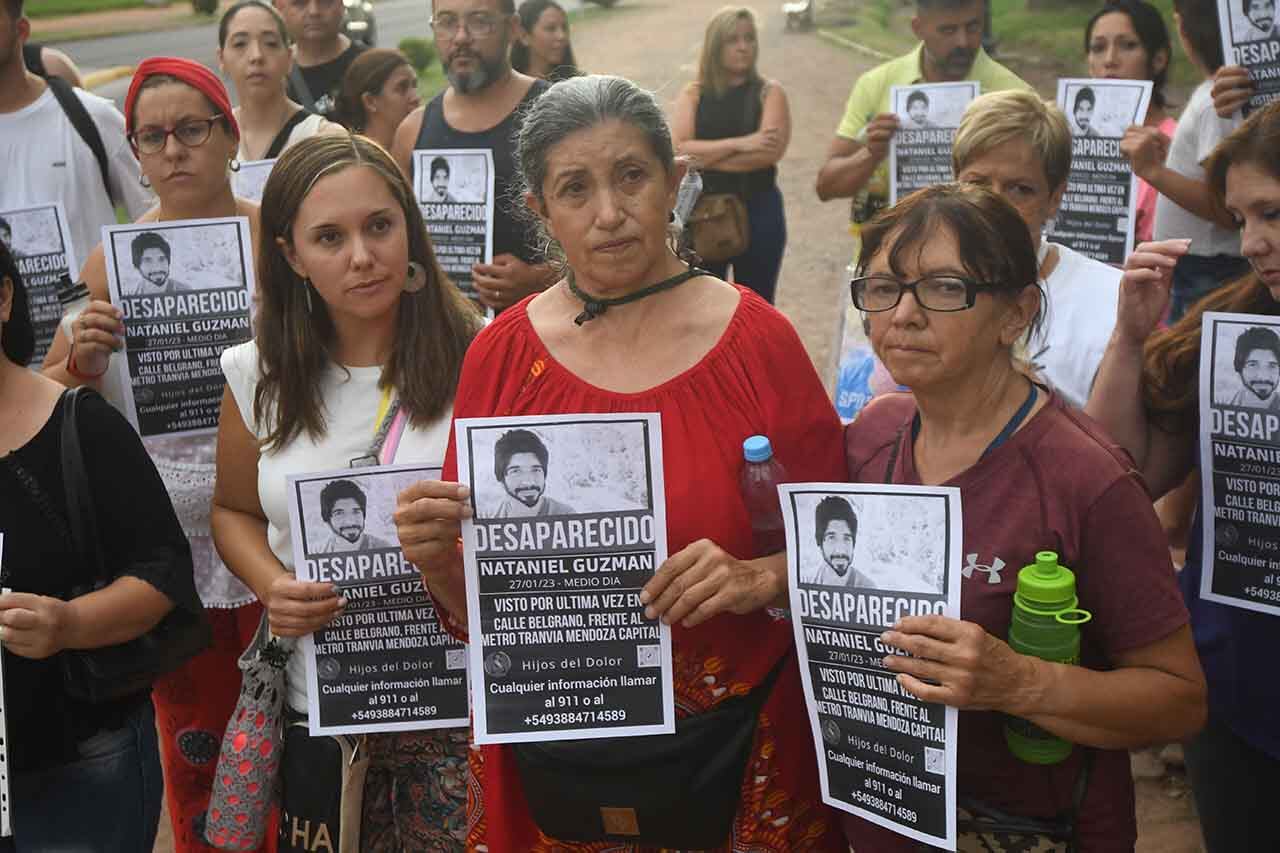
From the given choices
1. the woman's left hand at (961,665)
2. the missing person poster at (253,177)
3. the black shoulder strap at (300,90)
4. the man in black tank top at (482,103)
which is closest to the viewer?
the woman's left hand at (961,665)

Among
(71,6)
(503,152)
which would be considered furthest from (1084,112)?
(71,6)

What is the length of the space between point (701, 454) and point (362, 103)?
14.2 feet

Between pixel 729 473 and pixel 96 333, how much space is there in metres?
2.14

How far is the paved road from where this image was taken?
30277mm

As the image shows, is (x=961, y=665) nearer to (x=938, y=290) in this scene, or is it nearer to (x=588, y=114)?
(x=938, y=290)

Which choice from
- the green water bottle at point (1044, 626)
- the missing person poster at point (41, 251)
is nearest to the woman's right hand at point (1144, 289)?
the green water bottle at point (1044, 626)

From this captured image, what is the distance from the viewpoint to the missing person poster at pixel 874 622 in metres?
2.46

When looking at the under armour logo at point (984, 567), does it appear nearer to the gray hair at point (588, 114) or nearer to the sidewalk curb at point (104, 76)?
the gray hair at point (588, 114)

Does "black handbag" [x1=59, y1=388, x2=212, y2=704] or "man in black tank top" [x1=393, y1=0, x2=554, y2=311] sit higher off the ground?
"man in black tank top" [x1=393, y1=0, x2=554, y2=311]

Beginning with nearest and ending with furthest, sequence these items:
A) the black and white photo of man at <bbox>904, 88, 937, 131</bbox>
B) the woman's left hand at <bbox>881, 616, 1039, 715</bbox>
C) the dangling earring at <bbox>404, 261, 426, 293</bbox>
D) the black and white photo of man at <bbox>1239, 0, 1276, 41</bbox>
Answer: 1. the woman's left hand at <bbox>881, 616, 1039, 715</bbox>
2. the dangling earring at <bbox>404, 261, 426, 293</bbox>
3. the black and white photo of man at <bbox>1239, 0, 1276, 41</bbox>
4. the black and white photo of man at <bbox>904, 88, 937, 131</bbox>

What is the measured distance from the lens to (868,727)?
259cm

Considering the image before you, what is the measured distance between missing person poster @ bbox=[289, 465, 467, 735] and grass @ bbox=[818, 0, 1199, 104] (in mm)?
15336

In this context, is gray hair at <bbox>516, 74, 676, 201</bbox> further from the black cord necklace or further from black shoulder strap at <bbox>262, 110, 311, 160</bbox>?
black shoulder strap at <bbox>262, 110, 311, 160</bbox>

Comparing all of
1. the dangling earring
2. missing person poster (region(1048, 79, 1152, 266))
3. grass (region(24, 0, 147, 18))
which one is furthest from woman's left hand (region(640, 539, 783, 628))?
grass (region(24, 0, 147, 18))
